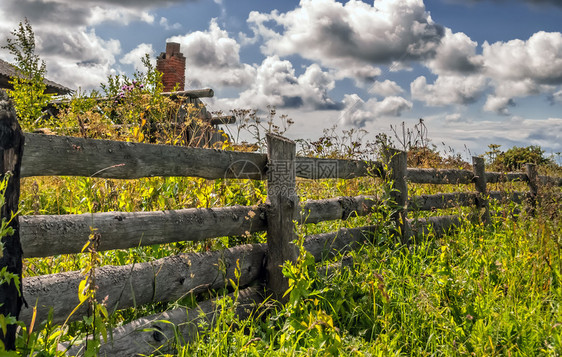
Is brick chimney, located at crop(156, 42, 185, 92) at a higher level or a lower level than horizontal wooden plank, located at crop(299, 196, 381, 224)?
higher

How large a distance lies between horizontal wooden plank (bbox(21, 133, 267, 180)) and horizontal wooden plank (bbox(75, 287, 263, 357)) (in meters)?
0.92

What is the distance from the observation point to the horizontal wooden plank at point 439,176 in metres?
5.75

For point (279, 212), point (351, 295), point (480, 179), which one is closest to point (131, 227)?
point (279, 212)

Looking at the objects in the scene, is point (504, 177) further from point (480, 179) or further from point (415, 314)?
point (415, 314)

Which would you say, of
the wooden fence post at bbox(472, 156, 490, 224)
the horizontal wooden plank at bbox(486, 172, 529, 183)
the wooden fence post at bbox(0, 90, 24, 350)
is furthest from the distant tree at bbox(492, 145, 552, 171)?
the wooden fence post at bbox(0, 90, 24, 350)

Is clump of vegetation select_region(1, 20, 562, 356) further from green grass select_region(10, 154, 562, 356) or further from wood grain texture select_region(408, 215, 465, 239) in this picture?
wood grain texture select_region(408, 215, 465, 239)

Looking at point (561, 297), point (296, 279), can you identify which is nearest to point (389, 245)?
point (561, 297)

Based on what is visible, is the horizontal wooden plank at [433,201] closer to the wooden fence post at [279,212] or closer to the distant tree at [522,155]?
the wooden fence post at [279,212]

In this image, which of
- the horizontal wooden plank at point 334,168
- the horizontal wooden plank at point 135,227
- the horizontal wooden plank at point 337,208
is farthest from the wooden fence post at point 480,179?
the horizontal wooden plank at point 135,227

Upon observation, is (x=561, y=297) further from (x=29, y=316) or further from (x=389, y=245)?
(x=29, y=316)

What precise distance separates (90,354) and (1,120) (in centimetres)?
109

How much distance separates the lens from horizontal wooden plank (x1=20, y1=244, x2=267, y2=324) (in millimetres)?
2416

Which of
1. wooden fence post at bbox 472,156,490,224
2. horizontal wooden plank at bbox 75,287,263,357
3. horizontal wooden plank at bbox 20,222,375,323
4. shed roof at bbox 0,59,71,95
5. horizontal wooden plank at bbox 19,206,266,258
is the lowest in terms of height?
horizontal wooden plank at bbox 75,287,263,357

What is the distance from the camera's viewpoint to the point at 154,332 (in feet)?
9.29
